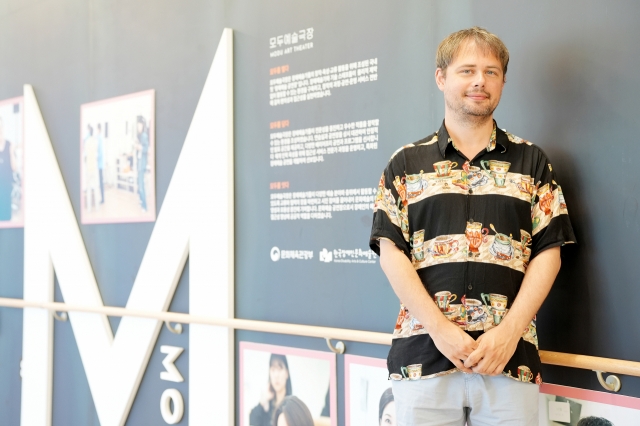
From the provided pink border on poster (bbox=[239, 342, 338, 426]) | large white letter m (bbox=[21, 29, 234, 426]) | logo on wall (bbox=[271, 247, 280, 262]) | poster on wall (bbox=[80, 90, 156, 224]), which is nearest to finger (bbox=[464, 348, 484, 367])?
pink border on poster (bbox=[239, 342, 338, 426])

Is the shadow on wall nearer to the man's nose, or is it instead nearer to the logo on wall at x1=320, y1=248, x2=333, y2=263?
the man's nose

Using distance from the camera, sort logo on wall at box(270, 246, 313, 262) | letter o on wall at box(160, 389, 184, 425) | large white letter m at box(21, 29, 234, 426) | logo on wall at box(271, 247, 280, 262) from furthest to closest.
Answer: letter o on wall at box(160, 389, 184, 425)
large white letter m at box(21, 29, 234, 426)
logo on wall at box(271, 247, 280, 262)
logo on wall at box(270, 246, 313, 262)

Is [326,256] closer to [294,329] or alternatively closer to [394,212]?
[294,329]

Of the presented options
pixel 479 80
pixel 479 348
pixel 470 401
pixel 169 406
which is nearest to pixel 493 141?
pixel 479 80

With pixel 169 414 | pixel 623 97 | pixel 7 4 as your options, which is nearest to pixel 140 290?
pixel 169 414

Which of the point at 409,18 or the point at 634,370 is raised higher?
the point at 409,18

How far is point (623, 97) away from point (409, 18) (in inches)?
33.1

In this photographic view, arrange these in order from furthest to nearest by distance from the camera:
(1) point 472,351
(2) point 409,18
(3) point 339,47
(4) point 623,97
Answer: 1. (3) point 339,47
2. (2) point 409,18
3. (4) point 623,97
4. (1) point 472,351

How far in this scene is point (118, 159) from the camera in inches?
136

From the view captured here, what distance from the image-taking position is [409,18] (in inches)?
95.0

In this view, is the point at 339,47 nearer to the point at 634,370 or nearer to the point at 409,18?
the point at 409,18

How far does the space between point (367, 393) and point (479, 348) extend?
2.98ft

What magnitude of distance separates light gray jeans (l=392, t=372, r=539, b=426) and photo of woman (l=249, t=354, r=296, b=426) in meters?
1.06

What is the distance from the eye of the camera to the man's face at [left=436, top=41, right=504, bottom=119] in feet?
6.01
